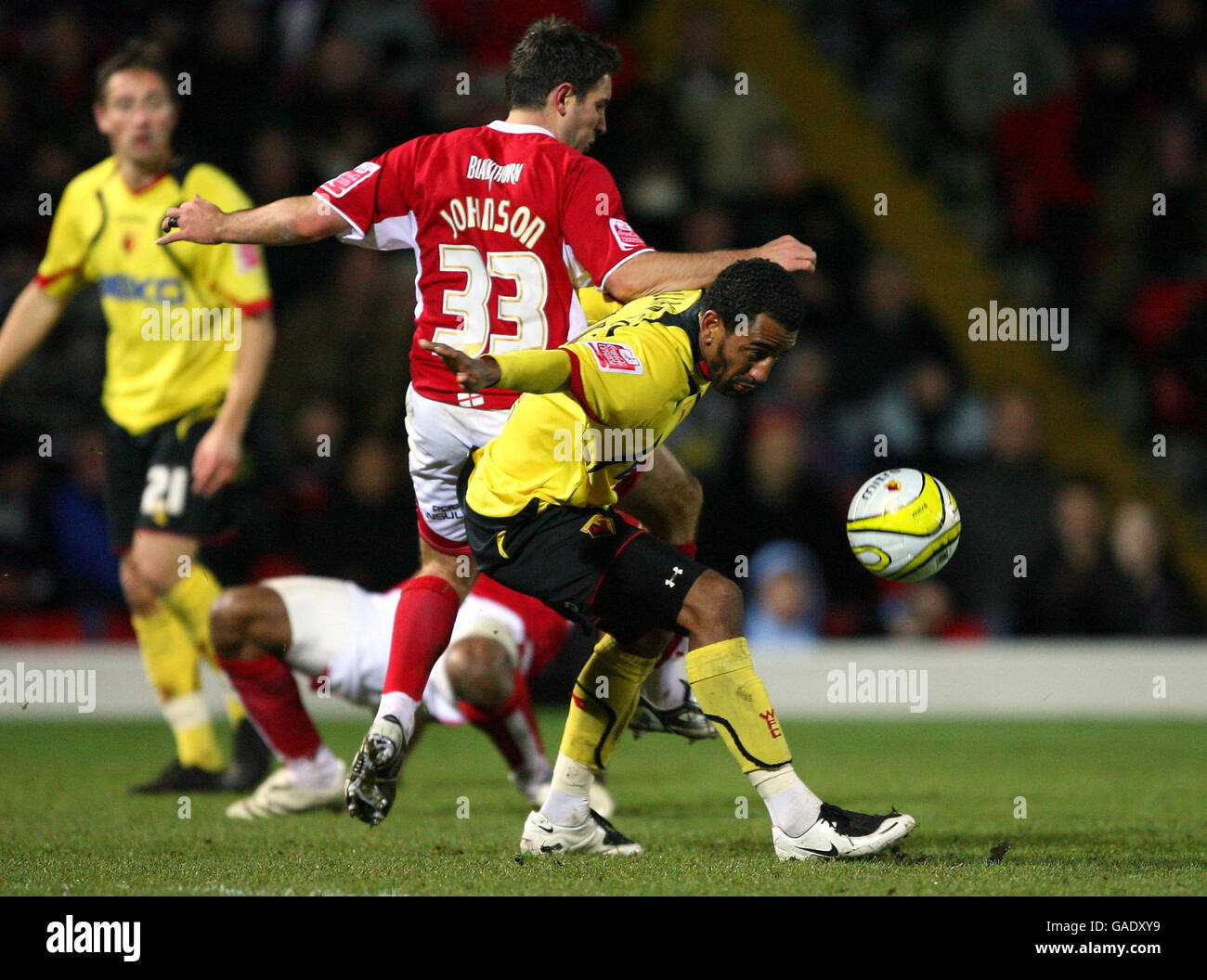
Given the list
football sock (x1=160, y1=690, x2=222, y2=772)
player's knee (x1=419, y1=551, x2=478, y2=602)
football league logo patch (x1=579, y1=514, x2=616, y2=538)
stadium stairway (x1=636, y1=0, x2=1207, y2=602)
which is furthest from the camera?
stadium stairway (x1=636, y1=0, x2=1207, y2=602)

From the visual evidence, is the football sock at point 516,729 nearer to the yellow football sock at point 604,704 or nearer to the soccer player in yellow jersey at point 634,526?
the yellow football sock at point 604,704

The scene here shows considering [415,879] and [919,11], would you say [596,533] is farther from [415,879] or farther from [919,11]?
[919,11]

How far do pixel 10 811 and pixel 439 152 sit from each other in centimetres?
274

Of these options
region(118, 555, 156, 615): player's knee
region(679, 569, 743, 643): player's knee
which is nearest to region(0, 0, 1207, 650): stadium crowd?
region(118, 555, 156, 615): player's knee

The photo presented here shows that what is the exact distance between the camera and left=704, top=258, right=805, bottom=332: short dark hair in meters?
4.48

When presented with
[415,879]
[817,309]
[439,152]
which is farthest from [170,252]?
[817,309]

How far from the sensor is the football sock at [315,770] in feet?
18.9

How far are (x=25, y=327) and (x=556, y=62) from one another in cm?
270

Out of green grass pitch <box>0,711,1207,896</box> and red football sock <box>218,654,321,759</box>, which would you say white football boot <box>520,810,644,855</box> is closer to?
green grass pitch <box>0,711,1207,896</box>

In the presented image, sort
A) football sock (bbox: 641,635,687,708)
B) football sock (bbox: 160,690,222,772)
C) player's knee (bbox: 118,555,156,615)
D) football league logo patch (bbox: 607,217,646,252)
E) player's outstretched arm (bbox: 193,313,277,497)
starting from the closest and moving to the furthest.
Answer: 1. football league logo patch (bbox: 607,217,646,252)
2. football sock (bbox: 641,635,687,708)
3. player's outstretched arm (bbox: 193,313,277,497)
4. football sock (bbox: 160,690,222,772)
5. player's knee (bbox: 118,555,156,615)

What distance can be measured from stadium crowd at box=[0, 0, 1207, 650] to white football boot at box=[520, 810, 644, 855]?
4180 mm

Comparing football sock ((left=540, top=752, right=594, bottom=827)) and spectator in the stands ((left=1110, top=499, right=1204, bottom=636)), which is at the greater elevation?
spectator in the stands ((left=1110, top=499, right=1204, bottom=636))

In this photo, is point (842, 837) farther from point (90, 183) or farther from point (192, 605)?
point (90, 183)

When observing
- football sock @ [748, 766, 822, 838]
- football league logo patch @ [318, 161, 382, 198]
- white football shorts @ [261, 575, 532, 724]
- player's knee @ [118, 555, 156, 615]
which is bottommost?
football sock @ [748, 766, 822, 838]
